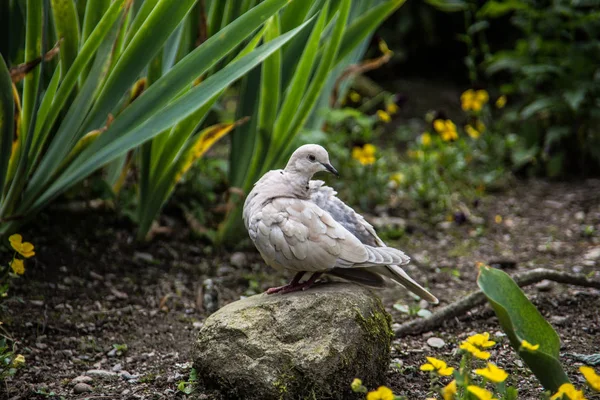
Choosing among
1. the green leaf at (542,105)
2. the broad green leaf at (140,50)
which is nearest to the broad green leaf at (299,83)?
the broad green leaf at (140,50)

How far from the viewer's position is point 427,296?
2197 millimetres

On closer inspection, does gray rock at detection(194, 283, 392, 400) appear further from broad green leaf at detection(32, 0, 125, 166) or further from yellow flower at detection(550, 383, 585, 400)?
broad green leaf at detection(32, 0, 125, 166)

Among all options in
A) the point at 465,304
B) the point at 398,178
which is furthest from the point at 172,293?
the point at 398,178

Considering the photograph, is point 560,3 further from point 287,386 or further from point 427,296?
point 287,386

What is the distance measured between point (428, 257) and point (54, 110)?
186 centimetres

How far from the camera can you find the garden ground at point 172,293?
2.28m

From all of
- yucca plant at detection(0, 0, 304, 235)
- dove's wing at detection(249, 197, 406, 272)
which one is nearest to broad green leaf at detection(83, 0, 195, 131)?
yucca plant at detection(0, 0, 304, 235)

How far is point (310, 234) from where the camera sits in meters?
2.07

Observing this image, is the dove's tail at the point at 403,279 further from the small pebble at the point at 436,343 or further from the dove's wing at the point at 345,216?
the small pebble at the point at 436,343

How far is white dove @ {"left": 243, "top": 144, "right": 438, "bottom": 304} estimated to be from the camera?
2068mm

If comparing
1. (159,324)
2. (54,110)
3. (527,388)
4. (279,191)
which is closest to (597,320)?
(527,388)

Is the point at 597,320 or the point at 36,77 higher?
the point at 36,77

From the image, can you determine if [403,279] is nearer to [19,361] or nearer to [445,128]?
[19,361]

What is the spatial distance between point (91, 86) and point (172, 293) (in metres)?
0.89
